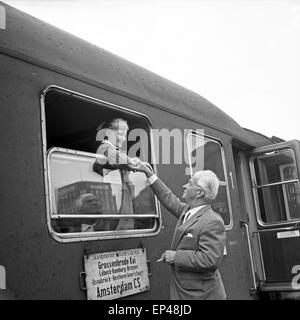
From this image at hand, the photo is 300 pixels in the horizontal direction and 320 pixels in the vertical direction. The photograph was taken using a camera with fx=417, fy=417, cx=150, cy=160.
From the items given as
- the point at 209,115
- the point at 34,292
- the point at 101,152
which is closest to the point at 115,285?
the point at 34,292

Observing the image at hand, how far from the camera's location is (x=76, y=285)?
2.41 m

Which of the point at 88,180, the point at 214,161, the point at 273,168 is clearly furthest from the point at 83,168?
the point at 273,168

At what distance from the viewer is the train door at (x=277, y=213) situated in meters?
4.79

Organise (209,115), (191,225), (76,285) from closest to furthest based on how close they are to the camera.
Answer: (76,285), (191,225), (209,115)

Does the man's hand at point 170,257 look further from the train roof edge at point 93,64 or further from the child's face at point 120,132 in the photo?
the train roof edge at point 93,64

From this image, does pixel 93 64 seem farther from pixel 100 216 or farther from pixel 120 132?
pixel 100 216

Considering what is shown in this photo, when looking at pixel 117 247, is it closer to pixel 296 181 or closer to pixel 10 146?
pixel 10 146

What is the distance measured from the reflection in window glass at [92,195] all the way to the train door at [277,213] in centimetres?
217

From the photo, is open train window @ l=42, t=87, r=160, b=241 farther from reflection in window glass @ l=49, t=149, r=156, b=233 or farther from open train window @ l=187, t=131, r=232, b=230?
open train window @ l=187, t=131, r=232, b=230

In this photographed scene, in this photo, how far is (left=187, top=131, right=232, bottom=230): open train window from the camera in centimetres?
400

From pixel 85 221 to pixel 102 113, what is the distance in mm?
928

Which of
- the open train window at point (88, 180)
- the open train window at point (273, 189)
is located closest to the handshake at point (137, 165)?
the open train window at point (88, 180)

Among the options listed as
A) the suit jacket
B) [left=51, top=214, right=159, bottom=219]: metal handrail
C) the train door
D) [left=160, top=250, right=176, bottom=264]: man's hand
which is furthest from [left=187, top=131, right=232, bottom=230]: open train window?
[left=160, top=250, right=176, bottom=264]: man's hand

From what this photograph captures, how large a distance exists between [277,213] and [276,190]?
293mm
